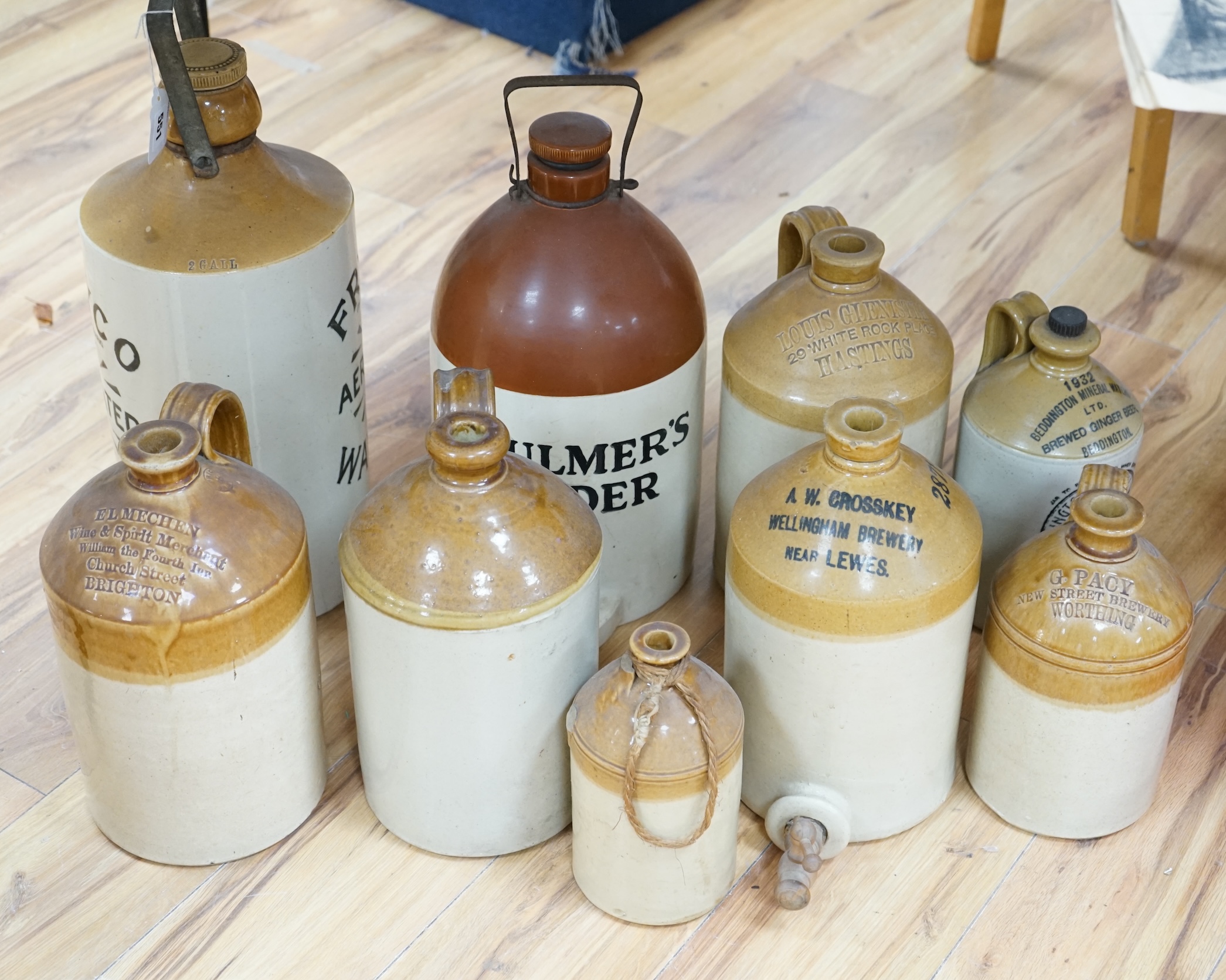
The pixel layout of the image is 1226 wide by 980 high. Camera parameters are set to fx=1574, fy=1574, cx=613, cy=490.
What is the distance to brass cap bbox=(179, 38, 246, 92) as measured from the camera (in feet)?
3.80

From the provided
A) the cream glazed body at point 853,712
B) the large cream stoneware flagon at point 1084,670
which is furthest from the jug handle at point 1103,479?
the cream glazed body at point 853,712

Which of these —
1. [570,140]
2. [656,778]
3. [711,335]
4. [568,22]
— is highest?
[570,140]

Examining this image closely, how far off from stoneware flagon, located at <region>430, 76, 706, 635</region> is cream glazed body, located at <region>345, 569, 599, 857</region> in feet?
0.60

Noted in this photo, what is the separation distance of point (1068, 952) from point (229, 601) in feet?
2.08

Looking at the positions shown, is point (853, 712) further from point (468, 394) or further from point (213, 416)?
point (213, 416)

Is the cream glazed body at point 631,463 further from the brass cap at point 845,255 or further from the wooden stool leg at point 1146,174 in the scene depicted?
the wooden stool leg at point 1146,174

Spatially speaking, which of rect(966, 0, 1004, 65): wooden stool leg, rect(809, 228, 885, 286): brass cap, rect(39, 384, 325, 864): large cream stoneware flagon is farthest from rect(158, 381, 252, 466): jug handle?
rect(966, 0, 1004, 65): wooden stool leg

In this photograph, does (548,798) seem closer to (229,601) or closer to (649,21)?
(229,601)

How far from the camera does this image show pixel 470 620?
1.04 meters

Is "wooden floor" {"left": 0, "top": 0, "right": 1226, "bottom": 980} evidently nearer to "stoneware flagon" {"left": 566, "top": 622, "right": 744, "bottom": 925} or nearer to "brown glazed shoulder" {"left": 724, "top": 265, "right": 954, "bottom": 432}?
"stoneware flagon" {"left": 566, "top": 622, "right": 744, "bottom": 925}

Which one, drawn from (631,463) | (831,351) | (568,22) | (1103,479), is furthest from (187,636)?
(568,22)

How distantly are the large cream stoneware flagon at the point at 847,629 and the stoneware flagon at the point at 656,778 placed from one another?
7 cm

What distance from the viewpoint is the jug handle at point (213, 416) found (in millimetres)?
1074

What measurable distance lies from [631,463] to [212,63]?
1.45ft
